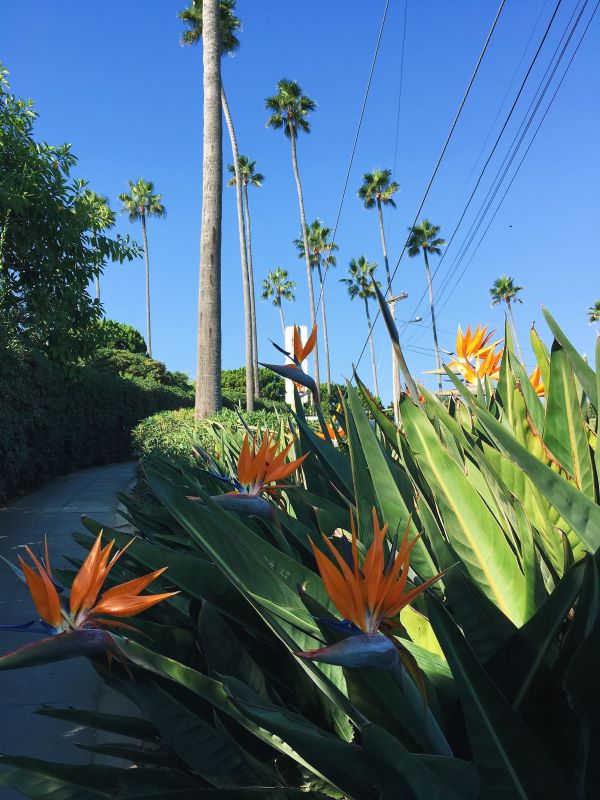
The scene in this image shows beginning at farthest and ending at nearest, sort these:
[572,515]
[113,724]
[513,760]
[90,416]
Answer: [90,416], [113,724], [572,515], [513,760]

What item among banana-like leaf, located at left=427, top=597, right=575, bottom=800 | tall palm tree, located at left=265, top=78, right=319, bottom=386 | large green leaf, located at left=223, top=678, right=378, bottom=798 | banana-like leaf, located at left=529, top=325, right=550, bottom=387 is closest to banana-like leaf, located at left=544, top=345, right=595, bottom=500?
banana-like leaf, located at left=529, top=325, right=550, bottom=387

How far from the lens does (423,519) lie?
913 mm

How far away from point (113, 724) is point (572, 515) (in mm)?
839

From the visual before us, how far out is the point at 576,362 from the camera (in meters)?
1.25

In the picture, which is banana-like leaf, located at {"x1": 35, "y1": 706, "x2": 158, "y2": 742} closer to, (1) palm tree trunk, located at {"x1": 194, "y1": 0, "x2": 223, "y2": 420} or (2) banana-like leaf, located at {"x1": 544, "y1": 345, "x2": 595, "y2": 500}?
(2) banana-like leaf, located at {"x1": 544, "y1": 345, "x2": 595, "y2": 500}

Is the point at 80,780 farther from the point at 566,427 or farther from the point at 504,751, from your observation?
the point at 566,427

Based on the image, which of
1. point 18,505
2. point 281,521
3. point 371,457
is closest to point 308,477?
point 281,521

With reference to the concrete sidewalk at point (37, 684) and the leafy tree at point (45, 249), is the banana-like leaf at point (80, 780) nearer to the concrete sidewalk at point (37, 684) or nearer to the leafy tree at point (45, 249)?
the concrete sidewalk at point (37, 684)

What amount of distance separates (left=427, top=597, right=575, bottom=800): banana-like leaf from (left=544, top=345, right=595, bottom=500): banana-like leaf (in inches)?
23.8

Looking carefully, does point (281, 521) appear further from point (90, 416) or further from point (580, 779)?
point (90, 416)

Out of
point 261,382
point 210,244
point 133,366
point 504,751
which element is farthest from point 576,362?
point 261,382

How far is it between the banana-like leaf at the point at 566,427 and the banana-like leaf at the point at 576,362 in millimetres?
21

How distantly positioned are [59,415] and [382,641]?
11.8 meters

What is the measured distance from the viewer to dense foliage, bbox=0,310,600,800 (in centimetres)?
66
